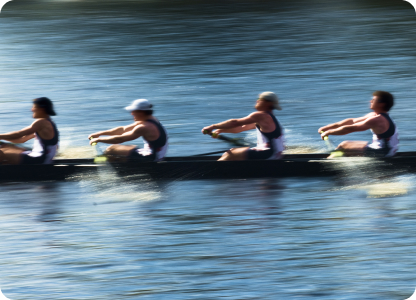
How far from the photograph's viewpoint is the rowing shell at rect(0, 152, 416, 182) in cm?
782

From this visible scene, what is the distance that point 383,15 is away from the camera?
20.5m

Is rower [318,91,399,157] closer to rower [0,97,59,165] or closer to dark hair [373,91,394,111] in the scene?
dark hair [373,91,394,111]

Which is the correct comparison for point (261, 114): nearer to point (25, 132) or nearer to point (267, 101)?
point (267, 101)

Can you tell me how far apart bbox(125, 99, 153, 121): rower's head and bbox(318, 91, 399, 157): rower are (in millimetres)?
2107

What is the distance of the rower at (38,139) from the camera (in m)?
7.97

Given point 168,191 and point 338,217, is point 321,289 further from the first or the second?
point 168,191

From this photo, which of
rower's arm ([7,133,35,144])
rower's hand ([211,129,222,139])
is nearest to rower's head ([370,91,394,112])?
rower's hand ([211,129,222,139])

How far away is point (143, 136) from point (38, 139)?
1278 millimetres

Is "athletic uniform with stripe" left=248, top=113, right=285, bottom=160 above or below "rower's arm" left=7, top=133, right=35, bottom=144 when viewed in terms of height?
Answer: below

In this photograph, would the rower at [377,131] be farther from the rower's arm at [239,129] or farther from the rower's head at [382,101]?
the rower's arm at [239,129]

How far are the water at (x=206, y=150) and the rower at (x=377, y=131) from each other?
19 cm

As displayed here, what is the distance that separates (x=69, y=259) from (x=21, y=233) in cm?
87

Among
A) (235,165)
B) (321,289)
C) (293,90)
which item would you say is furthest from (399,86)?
(321,289)

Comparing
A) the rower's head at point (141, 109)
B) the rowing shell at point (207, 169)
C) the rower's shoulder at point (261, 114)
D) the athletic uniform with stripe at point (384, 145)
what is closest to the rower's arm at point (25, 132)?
the rowing shell at point (207, 169)
